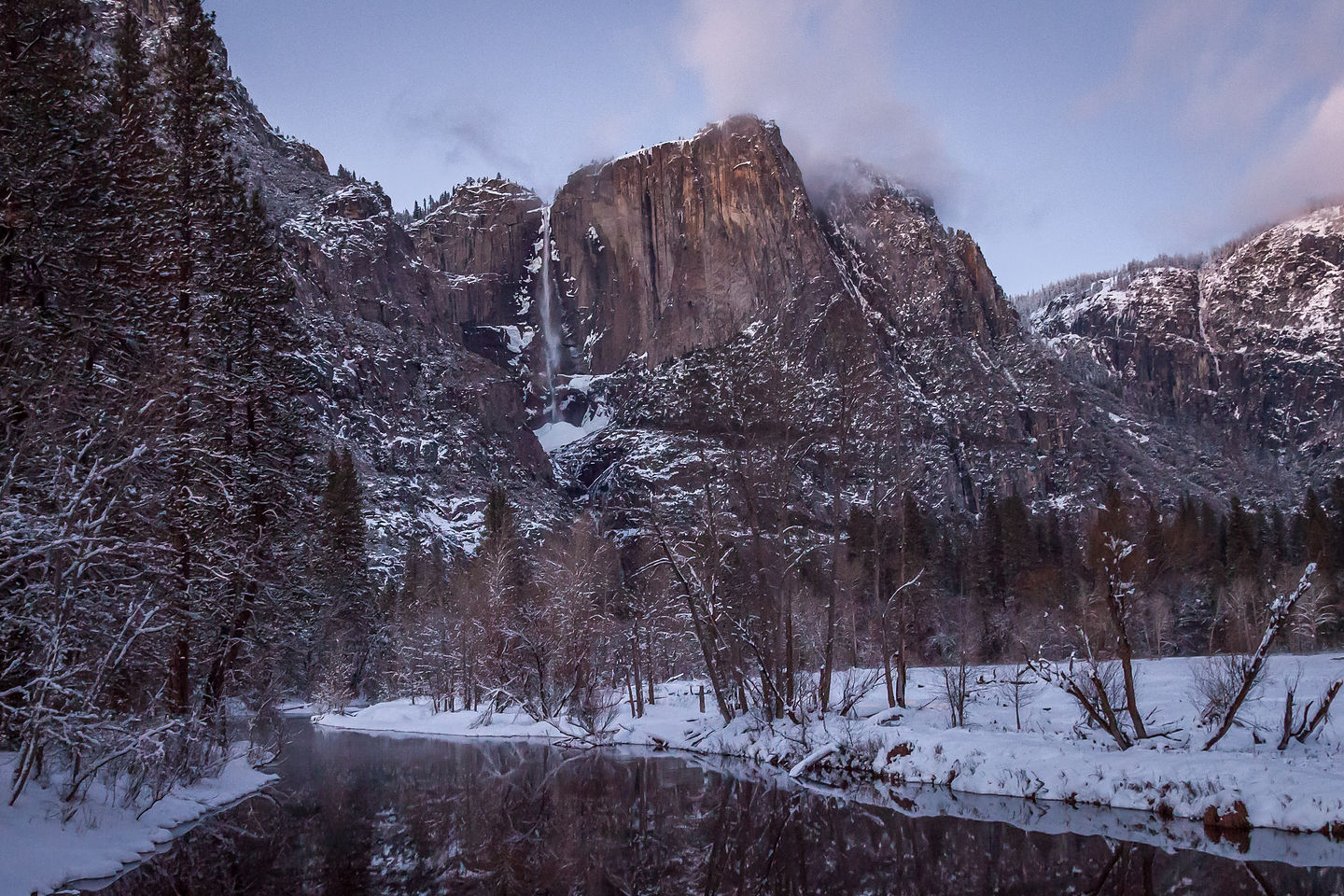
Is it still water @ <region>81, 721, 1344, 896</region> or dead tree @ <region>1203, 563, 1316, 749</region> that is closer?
still water @ <region>81, 721, 1344, 896</region>

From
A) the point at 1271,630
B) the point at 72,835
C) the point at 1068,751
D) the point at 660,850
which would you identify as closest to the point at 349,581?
the point at 72,835

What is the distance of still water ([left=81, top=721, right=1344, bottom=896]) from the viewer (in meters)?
11.6

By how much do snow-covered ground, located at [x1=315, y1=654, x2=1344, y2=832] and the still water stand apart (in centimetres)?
140

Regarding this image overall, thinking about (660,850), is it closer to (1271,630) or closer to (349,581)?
(1271,630)

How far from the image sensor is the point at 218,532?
20.9 meters

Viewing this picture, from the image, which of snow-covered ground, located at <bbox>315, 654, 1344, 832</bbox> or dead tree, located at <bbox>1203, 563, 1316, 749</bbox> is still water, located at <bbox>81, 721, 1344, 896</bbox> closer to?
snow-covered ground, located at <bbox>315, 654, 1344, 832</bbox>

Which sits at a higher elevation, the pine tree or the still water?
the pine tree

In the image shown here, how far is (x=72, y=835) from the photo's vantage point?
42.8 ft

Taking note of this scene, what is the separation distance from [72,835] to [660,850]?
28.3ft

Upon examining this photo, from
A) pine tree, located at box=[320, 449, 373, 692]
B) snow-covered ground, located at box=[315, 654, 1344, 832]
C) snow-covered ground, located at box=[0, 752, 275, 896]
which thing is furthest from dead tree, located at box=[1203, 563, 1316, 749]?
pine tree, located at box=[320, 449, 373, 692]

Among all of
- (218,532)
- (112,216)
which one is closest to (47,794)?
(218,532)

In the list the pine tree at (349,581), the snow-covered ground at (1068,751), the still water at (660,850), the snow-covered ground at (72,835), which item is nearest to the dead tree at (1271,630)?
the snow-covered ground at (1068,751)

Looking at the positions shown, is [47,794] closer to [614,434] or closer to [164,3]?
[614,434]

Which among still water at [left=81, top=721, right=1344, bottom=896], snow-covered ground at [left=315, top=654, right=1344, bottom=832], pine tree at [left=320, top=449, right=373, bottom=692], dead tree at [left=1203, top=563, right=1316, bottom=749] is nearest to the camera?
still water at [left=81, top=721, right=1344, bottom=896]
